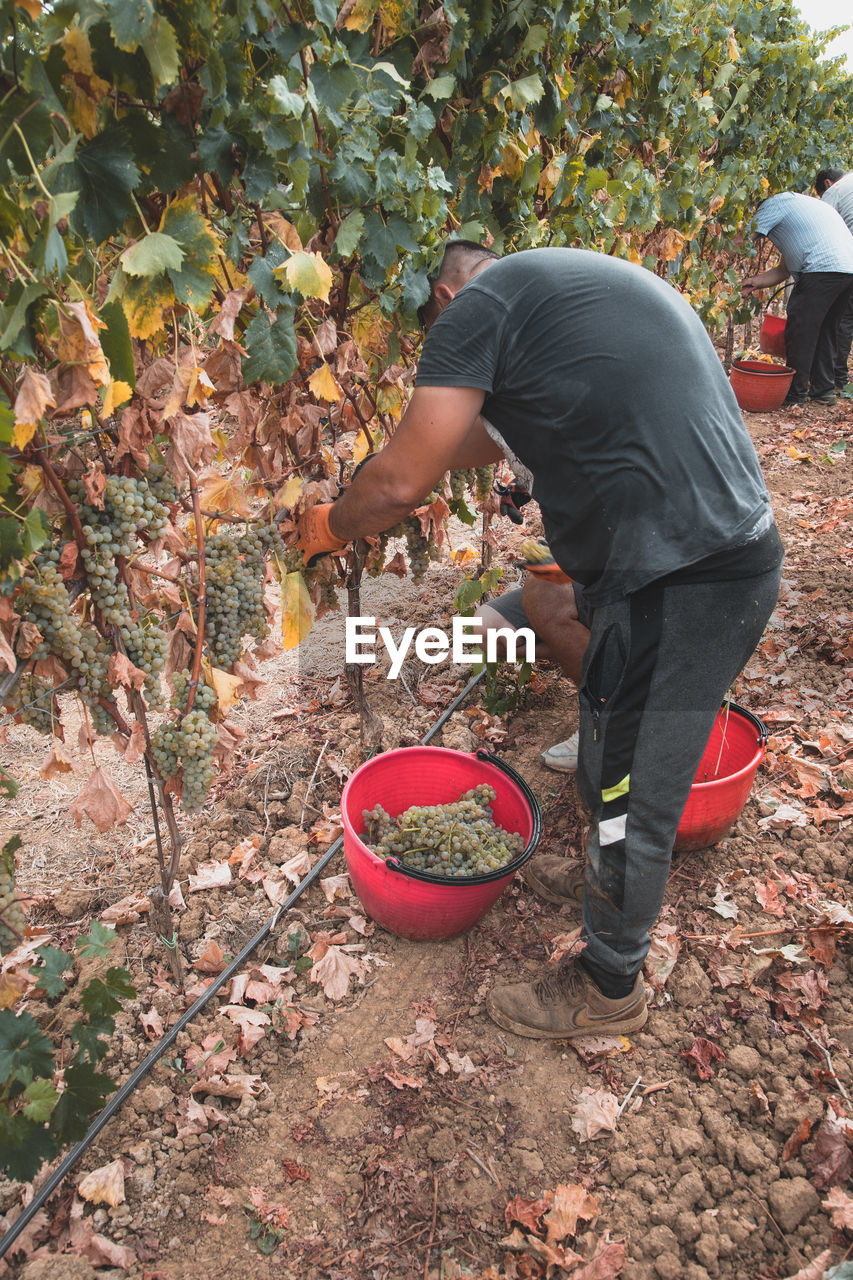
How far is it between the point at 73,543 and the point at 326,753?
1.84 meters

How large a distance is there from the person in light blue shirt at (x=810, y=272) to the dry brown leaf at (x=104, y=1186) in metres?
8.02

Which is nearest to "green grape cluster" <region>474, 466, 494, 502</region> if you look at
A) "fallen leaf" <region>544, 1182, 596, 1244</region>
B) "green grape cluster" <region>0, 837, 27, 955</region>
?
"green grape cluster" <region>0, 837, 27, 955</region>

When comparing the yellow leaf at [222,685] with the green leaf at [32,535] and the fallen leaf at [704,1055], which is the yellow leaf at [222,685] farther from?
the fallen leaf at [704,1055]

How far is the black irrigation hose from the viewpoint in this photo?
6.18ft

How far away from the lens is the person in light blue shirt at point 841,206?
7.71 metres

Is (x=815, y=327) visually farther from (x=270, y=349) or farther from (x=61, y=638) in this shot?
→ (x=61, y=638)

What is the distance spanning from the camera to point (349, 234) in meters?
2.35

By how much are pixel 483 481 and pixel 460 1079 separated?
2334 millimetres

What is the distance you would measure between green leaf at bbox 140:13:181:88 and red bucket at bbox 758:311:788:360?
29.3 feet

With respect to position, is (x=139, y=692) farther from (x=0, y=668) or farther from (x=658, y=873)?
(x=658, y=873)

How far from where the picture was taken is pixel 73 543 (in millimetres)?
1829

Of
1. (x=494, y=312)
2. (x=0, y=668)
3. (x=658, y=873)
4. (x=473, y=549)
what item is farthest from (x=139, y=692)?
(x=473, y=549)

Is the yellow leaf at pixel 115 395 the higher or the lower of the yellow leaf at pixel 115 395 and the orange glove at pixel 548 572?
the higher

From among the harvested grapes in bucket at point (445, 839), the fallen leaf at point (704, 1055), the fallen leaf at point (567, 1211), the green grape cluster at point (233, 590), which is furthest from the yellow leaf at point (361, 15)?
the fallen leaf at point (567, 1211)
